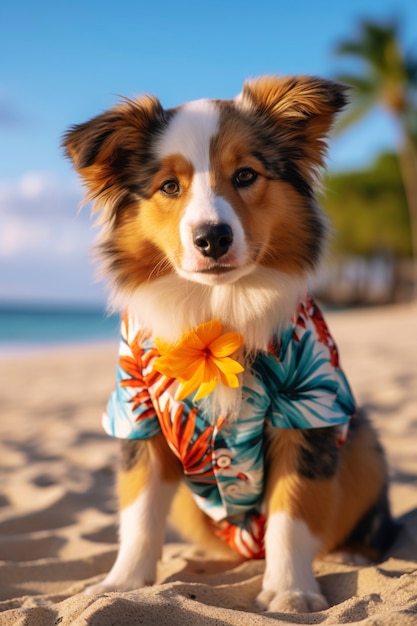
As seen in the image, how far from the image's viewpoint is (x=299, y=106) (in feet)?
9.17

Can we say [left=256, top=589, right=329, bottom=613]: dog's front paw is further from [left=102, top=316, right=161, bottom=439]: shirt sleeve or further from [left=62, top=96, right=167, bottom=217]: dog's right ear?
[left=62, top=96, right=167, bottom=217]: dog's right ear

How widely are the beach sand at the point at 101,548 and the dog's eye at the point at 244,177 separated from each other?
4.84 ft

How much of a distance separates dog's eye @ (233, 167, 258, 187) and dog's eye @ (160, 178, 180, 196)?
22 cm

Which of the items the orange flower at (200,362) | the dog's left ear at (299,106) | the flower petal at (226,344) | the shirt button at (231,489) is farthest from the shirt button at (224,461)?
the dog's left ear at (299,106)

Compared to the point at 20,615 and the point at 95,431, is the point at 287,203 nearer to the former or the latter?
the point at 20,615

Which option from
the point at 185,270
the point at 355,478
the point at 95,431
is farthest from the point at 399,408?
the point at 185,270

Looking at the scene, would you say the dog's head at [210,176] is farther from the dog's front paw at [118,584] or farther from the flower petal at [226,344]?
the dog's front paw at [118,584]

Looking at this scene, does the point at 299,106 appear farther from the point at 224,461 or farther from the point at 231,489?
the point at 231,489

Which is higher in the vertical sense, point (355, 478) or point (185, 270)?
point (185, 270)

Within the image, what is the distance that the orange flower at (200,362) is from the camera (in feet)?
8.41

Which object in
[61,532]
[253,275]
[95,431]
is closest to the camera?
Answer: [253,275]

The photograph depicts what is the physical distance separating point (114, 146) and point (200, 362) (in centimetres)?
94

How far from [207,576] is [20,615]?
92 centimetres

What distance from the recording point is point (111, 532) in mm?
3424
